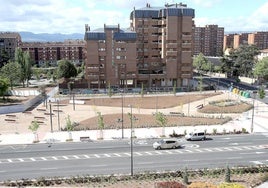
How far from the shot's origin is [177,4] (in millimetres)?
104562

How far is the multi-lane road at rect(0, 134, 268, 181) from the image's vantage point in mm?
37625

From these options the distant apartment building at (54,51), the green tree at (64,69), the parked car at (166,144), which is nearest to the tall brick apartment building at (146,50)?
the green tree at (64,69)

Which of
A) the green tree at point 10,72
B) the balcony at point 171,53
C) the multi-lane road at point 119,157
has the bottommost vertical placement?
the multi-lane road at point 119,157

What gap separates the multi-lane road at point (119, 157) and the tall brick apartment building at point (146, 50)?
53016 millimetres

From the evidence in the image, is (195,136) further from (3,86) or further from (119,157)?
(3,86)

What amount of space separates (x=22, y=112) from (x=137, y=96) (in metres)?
31.9

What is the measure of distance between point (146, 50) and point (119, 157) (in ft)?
231

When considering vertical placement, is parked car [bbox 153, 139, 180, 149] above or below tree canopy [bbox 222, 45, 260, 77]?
below

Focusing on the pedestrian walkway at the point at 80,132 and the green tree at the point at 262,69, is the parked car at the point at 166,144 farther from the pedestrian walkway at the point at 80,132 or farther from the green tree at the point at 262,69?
the green tree at the point at 262,69

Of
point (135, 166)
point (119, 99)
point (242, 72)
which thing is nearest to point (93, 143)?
point (135, 166)

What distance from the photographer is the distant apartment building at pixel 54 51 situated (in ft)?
571

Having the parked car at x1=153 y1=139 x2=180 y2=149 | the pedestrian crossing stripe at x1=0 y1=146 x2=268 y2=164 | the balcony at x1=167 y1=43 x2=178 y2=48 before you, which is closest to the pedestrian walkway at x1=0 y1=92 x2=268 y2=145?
the parked car at x1=153 y1=139 x2=180 y2=149

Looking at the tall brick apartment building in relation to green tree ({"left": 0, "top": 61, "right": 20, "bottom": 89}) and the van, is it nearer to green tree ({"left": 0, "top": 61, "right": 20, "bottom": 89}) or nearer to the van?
green tree ({"left": 0, "top": 61, "right": 20, "bottom": 89})

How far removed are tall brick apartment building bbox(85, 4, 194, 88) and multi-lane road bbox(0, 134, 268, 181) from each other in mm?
53016
